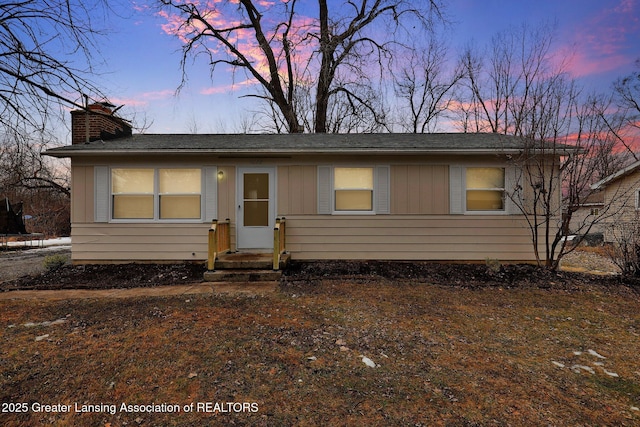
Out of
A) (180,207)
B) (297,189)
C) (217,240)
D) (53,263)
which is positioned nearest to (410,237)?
(297,189)

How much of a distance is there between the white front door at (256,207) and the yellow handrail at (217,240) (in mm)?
303

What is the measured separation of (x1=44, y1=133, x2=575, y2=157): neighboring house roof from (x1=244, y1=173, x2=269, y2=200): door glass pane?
1.88 feet

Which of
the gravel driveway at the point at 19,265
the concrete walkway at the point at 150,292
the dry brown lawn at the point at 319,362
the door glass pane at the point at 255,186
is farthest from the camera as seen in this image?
the door glass pane at the point at 255,186

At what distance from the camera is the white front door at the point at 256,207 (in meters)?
7.62

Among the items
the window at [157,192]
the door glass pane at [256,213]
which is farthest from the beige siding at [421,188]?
the window at [157,192]

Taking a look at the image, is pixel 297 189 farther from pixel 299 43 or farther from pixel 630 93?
pixel 630 93

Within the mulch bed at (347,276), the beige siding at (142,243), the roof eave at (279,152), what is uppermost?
the roof eave at (279,152)

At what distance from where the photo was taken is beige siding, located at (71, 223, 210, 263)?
7586 millimetres

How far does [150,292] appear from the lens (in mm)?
5699

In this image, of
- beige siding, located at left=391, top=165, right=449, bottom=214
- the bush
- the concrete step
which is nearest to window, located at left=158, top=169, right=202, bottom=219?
the concrete step

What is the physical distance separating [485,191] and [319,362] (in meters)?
6.38

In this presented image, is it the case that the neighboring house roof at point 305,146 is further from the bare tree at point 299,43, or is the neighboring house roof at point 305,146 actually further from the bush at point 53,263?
the bare tree at point 299,43

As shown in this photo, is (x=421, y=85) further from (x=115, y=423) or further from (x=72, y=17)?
(x=115, y=423)

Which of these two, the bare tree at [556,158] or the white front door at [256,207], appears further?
the white front door at [256,207]
